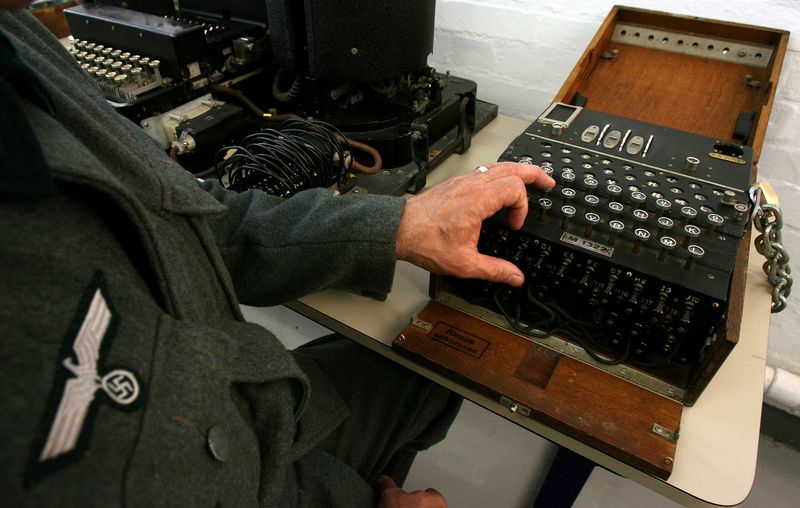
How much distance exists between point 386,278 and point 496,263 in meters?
0.17

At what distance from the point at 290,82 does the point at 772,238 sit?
→ 103 centimetres

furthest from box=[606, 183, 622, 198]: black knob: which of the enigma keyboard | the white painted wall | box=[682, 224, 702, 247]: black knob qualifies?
the white painted wall

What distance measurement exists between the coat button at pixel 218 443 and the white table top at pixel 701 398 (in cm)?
32

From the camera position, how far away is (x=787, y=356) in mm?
1491

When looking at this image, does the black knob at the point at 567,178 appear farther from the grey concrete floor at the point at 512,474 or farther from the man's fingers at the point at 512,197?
the grey concrete floor at the point at 512,474

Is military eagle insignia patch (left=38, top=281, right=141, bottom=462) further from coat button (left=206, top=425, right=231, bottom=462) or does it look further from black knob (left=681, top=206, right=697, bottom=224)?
black knob (left=681, top=206, right=697, bottom=224)

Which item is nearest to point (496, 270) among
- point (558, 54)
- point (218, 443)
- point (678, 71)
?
point (218, 443)

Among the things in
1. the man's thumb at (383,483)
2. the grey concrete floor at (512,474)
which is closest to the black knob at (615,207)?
the man's thumb at (383,483)

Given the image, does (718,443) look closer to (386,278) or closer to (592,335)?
(592,335)

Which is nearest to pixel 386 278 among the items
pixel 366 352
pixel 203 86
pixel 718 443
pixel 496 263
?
pixel 496 263

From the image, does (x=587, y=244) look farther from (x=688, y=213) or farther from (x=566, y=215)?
(x=688, y=213)

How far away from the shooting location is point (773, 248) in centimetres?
78

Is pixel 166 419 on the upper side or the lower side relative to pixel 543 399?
upper

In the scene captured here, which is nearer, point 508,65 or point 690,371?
point 690,371
